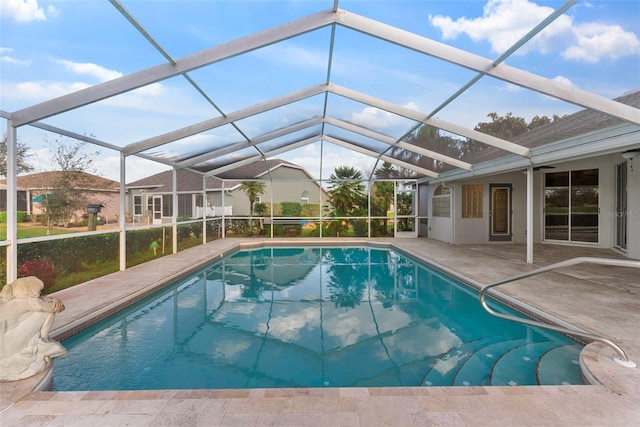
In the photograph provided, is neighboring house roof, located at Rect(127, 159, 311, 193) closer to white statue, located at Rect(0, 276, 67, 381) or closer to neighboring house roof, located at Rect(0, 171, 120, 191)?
neighboring house roof, located at Rect(0, 171, 120, 191)

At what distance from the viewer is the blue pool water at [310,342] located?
3322 millimetres

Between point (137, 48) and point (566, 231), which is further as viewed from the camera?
point (566, 231)

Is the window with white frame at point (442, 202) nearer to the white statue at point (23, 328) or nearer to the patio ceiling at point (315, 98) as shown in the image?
the patio ceiling at point (315, 98)

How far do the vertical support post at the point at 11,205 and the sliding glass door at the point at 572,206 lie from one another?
1242 centimetres

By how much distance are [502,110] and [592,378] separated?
Result: 4.58m

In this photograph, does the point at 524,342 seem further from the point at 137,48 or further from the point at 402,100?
the point at 137,48

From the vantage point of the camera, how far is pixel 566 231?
1084cm

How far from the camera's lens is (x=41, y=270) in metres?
5.61

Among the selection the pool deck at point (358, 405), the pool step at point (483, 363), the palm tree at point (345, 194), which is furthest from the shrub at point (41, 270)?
the palm tree at point (345, 194)

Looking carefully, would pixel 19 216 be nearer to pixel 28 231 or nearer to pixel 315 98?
pixel 28 231

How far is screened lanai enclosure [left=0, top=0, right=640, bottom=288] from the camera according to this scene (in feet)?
13.9

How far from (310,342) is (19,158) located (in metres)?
4.44

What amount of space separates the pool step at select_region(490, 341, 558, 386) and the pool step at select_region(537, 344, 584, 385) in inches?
2.5

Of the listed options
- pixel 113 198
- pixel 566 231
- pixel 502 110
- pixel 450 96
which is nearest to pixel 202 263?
pixel 113 198
